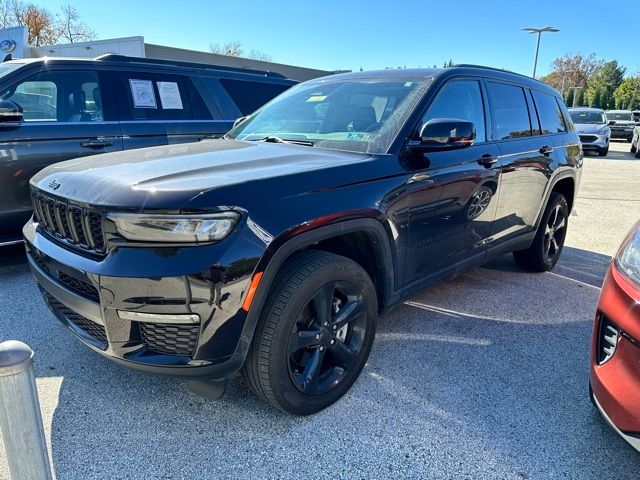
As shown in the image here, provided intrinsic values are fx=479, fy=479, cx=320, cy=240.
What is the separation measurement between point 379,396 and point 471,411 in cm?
49

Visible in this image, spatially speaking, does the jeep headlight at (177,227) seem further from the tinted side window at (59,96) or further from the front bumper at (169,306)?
the tinted side window at (59,96)

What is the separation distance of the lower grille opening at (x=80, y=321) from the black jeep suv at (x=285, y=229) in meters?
0.01

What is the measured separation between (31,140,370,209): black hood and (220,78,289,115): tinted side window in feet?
9.90

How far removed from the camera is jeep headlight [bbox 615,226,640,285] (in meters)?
2.07

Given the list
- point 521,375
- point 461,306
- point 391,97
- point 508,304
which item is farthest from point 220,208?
point 508,304

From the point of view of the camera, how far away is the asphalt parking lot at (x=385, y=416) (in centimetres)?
214

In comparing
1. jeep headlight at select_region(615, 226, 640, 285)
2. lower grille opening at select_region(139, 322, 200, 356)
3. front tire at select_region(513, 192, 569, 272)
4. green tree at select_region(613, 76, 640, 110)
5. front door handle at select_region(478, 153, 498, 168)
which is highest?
green tree at select_region(613, 76, 640, 110)

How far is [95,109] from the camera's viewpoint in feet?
15.6

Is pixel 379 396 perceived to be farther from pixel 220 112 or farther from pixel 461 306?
pixel 220 112

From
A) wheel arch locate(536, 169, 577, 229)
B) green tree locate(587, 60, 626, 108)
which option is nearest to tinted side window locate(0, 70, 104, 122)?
wheel arch locate(536, 169, 577, 229)

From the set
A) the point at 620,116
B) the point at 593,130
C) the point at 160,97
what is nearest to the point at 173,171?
the point at 160,97

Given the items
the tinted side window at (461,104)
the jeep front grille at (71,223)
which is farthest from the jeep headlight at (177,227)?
the tinted side window at (461,104)

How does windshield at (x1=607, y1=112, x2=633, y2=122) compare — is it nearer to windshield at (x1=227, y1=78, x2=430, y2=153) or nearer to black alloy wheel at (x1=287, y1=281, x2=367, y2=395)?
windshield at (x1=227, y1=78, x2=430, y2=153)

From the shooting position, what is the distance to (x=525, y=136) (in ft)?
13.4
